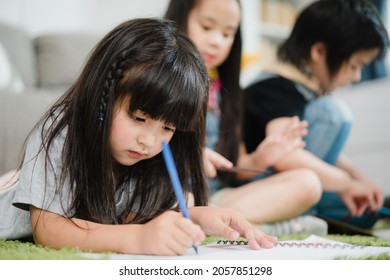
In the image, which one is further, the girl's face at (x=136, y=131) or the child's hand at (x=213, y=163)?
the child's hand at (x=213, y=163)

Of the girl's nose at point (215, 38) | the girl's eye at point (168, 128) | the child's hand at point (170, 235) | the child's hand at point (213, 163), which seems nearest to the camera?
the child's hand at point (170, 235)

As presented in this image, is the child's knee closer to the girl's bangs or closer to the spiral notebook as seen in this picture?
the spiral notebook

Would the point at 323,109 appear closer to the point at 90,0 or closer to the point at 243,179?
the point at 243,179

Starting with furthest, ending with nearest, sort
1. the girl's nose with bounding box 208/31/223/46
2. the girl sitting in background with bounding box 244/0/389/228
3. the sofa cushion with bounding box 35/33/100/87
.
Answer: the sofa cushion with bounding box 35/33/100/87 → the girl sitting in background with bounding box 244/0/389/228 → the girl's nose with bounding box 208/31/223/46

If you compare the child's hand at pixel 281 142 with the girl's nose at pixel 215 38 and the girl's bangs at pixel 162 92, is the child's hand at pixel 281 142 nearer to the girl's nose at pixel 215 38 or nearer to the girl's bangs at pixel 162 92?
Answer: the girl's nose at pixel 215 38

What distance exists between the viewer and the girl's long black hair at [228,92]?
3.41 feet

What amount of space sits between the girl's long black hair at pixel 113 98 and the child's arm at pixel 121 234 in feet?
0.14

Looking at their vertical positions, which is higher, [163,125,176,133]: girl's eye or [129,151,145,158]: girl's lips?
[163,125,176,133]: girl's eye

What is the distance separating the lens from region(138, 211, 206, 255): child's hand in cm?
53

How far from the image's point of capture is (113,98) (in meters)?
0.62

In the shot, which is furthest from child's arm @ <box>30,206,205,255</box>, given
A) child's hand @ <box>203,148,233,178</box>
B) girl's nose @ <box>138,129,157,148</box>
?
child's hand @ <box>203,148,233,178</box>

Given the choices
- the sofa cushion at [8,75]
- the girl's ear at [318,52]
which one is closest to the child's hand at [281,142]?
the girl's ear at [318,52]

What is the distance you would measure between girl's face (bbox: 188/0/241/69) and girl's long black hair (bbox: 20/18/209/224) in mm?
314

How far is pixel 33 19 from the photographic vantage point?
5.15 feet
